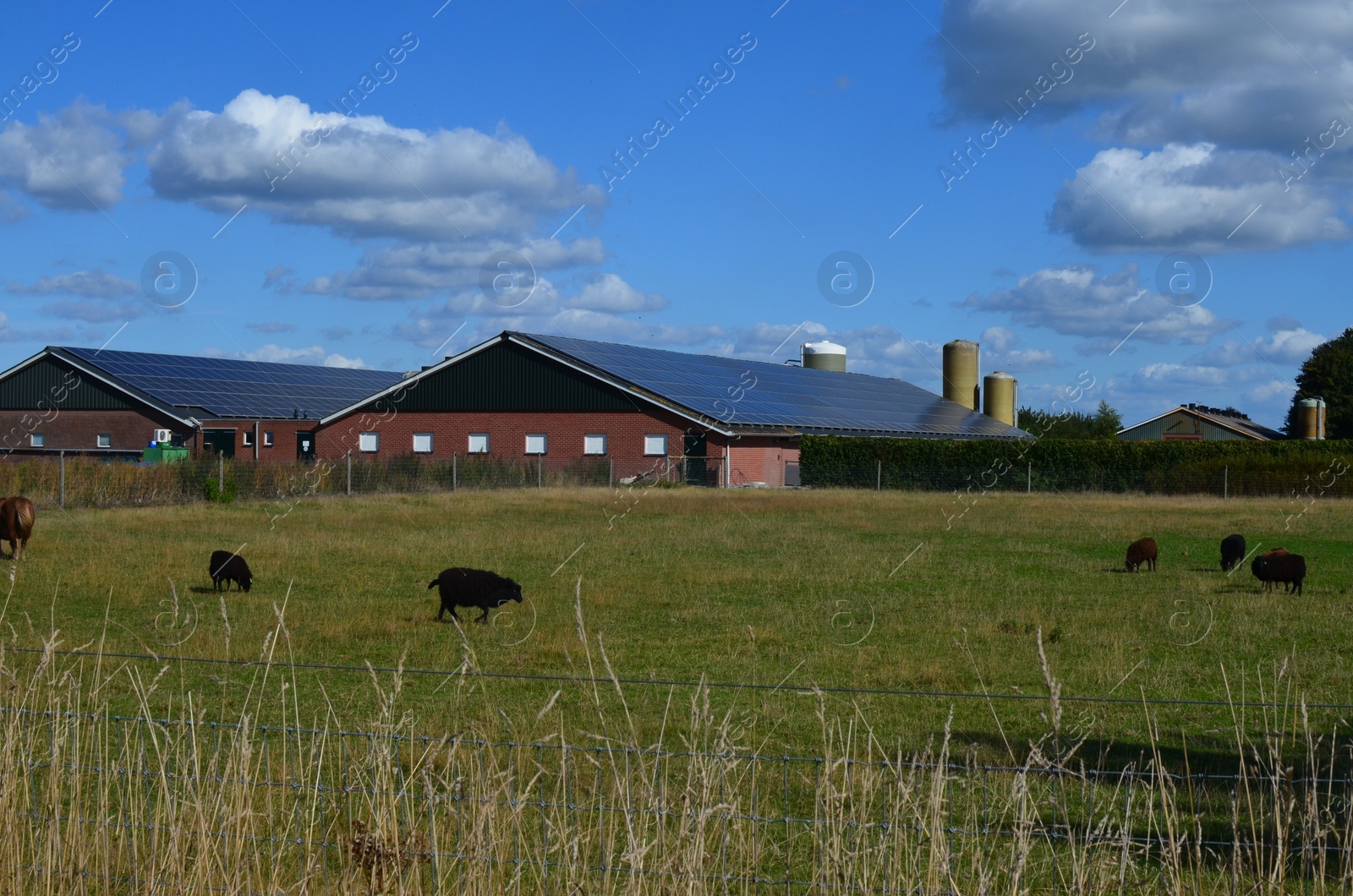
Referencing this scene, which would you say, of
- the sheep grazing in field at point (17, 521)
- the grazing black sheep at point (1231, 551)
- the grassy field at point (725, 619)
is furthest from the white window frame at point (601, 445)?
the grazing black sheep at point (1231, 551)

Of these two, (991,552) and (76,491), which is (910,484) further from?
(76,491)

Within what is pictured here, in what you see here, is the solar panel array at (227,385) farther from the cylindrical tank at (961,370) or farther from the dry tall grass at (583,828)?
the dry tall grass at (583,828)

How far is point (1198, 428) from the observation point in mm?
83250

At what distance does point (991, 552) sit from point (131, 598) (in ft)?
47.0

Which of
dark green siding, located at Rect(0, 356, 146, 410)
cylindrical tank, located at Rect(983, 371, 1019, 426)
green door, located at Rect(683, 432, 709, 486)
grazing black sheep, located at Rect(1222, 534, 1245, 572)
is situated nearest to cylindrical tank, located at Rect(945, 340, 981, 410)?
cylindrical tank, located at Rect(983, 371, 1019, 426)

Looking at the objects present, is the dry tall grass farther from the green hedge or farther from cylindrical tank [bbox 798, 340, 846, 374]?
cylindrical tank [bbox 798, 340, 846, 374]

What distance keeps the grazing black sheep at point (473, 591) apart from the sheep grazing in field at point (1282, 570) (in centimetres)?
1031

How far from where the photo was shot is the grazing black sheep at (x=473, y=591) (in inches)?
542

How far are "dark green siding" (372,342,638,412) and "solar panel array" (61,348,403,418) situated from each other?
28.4ft

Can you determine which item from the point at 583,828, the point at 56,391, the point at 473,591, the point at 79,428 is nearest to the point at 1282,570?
the point at 473,591

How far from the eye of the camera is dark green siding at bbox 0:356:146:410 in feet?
182

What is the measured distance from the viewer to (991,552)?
22.7 meters

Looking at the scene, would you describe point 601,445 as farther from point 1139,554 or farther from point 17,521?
point 1139,554

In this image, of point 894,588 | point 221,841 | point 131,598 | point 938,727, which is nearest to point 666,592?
point 894,588
